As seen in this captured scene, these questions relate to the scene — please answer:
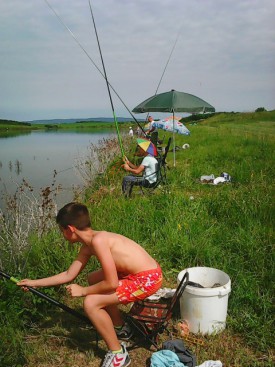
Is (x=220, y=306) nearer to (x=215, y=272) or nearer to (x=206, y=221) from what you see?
(x=215, y=272)

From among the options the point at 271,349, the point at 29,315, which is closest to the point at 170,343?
the point at 271,349

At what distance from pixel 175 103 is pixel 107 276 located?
6.40m

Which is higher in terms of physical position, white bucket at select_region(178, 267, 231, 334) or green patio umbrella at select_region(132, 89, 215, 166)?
green patio umbrella at select_region(132, 89, 215, 166)

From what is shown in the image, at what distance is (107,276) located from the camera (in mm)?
2062

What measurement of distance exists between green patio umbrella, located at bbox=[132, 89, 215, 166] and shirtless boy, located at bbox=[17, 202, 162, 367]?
606cm

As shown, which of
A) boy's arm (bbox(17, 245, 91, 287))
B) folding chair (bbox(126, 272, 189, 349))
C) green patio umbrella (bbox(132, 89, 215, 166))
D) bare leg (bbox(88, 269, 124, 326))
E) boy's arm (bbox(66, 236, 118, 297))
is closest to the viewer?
boy's arm (bbox(66, 236, 118, 297))

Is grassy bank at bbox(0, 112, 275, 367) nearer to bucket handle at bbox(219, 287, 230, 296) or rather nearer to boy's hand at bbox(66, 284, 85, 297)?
bucket handle at bbox(219, 287, 230, 296)

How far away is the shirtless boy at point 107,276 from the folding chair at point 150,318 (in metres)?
0.17

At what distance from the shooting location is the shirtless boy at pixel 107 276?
6.88 ft

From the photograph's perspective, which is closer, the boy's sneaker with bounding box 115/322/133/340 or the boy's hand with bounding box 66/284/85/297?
the boy's hand with bounding box 66/284/85/297

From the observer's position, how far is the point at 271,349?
2.31 metres

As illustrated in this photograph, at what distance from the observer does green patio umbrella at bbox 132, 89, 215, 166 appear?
796 cm

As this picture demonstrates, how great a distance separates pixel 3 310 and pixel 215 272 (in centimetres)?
159

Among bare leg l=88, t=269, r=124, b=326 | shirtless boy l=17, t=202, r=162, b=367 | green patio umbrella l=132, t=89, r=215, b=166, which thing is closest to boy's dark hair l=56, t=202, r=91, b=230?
shirtless boy l=17, t=202, r=162, b=367
